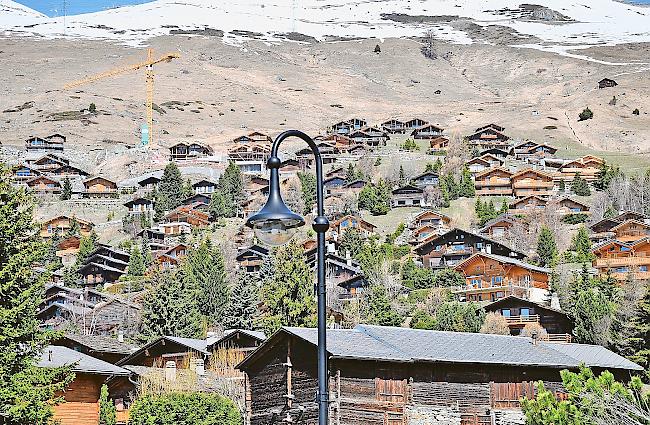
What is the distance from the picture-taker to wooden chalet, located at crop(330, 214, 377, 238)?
90.9m

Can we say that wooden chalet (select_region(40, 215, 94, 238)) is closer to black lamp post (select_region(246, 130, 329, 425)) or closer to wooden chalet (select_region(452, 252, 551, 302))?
wooden chalet (select_region(452, 252, 551, 302))

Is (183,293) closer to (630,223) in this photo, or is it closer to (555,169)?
(630,223)

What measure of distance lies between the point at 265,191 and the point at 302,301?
56535 millimetres

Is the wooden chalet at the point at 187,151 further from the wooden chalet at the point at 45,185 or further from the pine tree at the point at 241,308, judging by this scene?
the pine tree at the point at 241,308

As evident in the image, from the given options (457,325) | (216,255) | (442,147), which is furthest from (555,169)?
(457,325)

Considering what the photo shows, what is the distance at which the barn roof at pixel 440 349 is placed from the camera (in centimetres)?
3772

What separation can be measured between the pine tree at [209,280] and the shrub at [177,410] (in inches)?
1117

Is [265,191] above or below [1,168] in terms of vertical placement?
above

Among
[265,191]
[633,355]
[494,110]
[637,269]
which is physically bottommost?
[633,355]

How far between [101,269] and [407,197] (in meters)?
30.9

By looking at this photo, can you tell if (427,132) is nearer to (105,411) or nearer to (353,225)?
(353,225)

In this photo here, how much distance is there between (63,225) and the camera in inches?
3915

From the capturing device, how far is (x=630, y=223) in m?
83.1

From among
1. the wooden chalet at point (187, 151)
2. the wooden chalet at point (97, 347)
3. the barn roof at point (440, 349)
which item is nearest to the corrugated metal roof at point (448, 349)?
the barn roof at point (440, 349)
